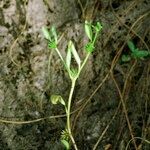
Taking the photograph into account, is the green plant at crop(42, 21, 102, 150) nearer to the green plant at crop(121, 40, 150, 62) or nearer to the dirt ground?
the dirt ground

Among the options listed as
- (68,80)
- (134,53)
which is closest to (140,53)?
(134,53)

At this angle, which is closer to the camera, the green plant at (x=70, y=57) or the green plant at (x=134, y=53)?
the green plant at (x=70, y=57)

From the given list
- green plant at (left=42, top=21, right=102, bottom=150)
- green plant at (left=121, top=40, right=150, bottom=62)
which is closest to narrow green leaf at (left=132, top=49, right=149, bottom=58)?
green plant at (left=121, top=40, right=150, bottom=62)

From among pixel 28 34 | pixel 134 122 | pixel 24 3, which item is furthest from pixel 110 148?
pixel 24 3

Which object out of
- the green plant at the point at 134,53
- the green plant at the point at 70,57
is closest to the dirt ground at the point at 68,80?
the green plant at the point at 134,53

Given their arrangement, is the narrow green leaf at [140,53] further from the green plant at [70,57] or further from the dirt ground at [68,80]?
the green plant at [70,57]

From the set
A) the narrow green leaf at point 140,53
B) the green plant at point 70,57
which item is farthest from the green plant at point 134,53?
the green plant at point 70,57
